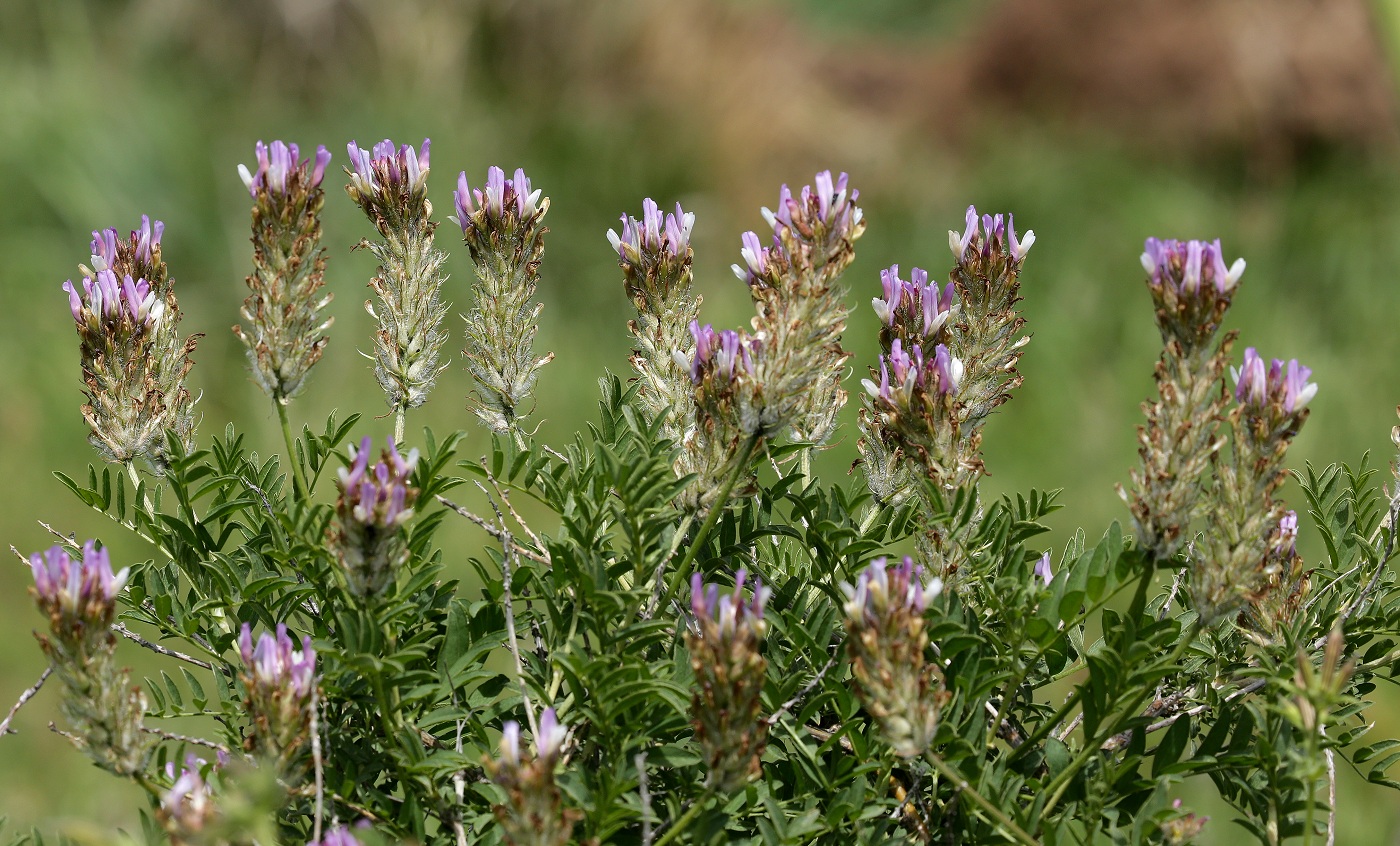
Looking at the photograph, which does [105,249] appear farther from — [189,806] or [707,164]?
[707,164]

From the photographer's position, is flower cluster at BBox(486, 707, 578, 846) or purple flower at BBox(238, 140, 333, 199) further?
purple flower at BBox(238, 140, 333, 199)

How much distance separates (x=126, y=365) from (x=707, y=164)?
533 centimetres

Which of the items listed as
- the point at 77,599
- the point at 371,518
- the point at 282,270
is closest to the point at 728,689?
the point at 371,518

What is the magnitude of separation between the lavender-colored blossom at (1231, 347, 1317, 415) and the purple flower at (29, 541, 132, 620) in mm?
1006

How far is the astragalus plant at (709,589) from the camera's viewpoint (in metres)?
1.17

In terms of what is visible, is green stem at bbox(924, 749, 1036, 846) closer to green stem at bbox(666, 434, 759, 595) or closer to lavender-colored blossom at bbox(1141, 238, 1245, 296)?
green stem at bbox(666, 434, 759, 595)

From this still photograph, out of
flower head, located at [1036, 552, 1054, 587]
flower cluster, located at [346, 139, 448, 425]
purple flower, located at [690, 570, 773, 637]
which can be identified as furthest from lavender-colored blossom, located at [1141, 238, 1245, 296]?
flower cluster, located at [346, 139, 448, 425]

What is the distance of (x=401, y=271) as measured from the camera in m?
1.51

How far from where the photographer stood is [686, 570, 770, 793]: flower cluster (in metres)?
1.09

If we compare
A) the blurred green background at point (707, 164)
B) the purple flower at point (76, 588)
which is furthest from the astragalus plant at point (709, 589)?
the blurred green background at point (707, 164)

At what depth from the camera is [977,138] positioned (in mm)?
7504

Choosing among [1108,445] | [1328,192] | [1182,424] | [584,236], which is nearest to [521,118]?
[584,236]

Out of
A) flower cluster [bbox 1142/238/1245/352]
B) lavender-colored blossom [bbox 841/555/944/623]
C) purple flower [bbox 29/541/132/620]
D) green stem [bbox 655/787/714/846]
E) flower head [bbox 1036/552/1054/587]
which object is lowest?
green stem [bbox 655/787/714/846]

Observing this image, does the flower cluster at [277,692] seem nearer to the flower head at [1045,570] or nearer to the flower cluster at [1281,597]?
the flower head at [1045,570]
